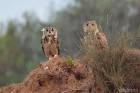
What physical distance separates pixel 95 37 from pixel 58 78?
1107 millimetres

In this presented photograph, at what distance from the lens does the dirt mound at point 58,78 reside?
13471 millimetres

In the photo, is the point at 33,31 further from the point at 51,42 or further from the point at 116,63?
the point at 116,63

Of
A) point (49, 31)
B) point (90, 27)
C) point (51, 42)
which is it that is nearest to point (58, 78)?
point (90, 27)

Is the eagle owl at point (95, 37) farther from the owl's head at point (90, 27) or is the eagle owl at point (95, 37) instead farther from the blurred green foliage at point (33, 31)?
the blurred green foliage at point (33, 31)

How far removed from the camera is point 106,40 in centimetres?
1355

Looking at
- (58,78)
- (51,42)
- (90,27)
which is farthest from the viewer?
(51,42)

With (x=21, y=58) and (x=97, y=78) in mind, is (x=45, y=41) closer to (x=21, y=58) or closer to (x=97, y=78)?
(x=97, y=78)

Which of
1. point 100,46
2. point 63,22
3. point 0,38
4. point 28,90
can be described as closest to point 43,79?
point 28,90

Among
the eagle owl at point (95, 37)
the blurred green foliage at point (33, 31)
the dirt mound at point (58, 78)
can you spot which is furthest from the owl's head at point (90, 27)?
the blurred green foliage at point (33, 31)

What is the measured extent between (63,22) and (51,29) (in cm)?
3644

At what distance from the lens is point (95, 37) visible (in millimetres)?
13469

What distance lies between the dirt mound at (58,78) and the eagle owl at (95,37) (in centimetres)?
59

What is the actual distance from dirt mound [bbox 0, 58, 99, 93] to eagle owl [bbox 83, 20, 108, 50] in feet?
1.92

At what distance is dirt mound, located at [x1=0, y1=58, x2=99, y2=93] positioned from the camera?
13471mm
